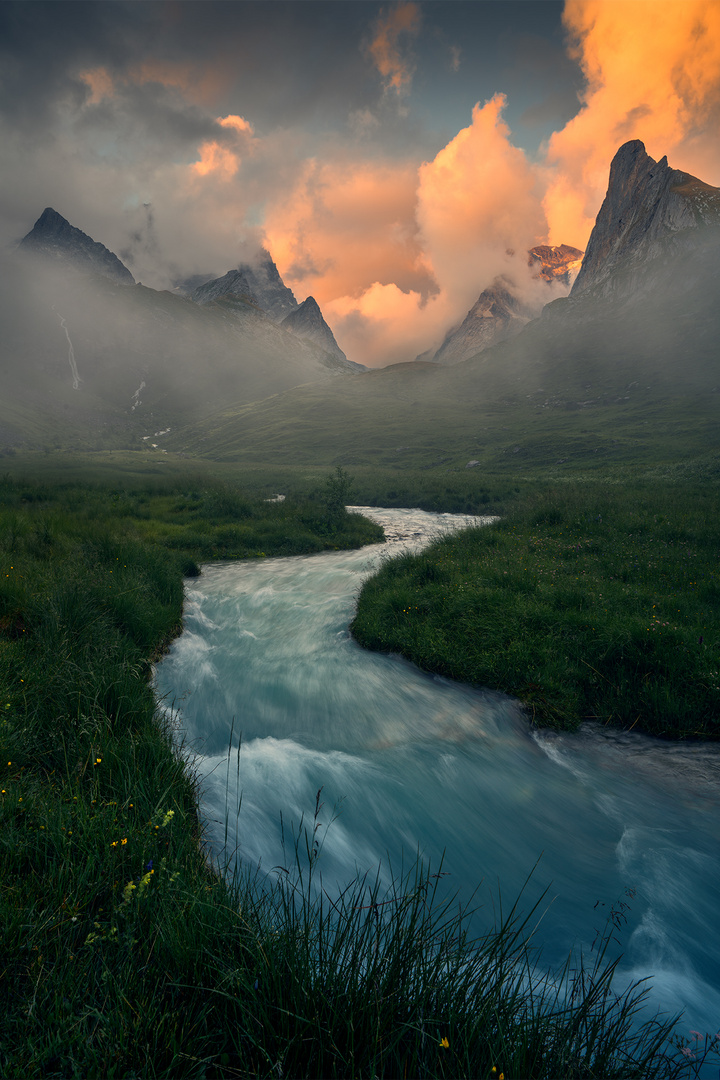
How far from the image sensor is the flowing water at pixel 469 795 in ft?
15.1

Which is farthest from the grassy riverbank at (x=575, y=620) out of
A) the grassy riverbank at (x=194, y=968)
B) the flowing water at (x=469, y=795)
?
the grassy riverbank at (x=194, y=968)

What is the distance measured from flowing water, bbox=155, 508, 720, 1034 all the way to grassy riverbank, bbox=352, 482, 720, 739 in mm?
499

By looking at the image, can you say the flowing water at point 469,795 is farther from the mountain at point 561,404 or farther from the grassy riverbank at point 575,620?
the mountain at point 561,404

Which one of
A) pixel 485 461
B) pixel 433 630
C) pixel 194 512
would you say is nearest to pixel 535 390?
pixel 485 461

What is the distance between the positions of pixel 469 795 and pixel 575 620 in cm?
483

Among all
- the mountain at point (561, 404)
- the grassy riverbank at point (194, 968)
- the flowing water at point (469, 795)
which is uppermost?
the mountain at point (561, 404)

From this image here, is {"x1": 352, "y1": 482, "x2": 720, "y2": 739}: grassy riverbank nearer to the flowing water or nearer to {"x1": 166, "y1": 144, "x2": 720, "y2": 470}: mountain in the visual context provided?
the flowing water

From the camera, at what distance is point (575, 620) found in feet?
31.5

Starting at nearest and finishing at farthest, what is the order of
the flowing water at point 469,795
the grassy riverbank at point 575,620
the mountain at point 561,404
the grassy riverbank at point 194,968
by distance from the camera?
1. the grassy riverbank at point 194,968
2. the flowing water at point 469,795
3. the grassy riverbank at point 575,620
4. the mountain at point 561,404

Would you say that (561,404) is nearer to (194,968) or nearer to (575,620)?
(575,620)

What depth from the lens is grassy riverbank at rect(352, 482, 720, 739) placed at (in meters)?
7.82

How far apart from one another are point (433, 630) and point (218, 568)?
1028 centimetres

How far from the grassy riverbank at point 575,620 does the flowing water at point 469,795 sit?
50 cm

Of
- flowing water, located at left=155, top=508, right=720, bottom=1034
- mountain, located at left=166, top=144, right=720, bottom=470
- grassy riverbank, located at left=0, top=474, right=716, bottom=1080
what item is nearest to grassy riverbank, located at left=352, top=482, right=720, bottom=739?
flowing water, located at left=155, top=508, right=720, bottom=1034
